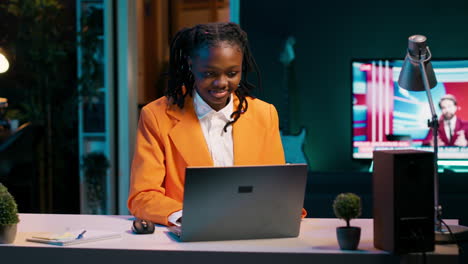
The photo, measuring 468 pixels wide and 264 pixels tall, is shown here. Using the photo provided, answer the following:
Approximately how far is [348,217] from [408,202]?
17cm

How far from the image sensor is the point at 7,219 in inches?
73.0

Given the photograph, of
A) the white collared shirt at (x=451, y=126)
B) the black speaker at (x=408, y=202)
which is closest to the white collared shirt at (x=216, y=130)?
the black speaker at (x=408, y=202)

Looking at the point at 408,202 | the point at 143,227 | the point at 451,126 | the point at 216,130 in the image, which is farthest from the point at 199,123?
the point at 451,126

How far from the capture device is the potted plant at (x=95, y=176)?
236 inches

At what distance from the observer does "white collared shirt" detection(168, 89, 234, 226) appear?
2436 mm

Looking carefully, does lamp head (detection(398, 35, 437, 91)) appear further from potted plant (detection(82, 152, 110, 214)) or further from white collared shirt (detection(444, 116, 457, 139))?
potted plant (detection(82, 152, 110, 214))

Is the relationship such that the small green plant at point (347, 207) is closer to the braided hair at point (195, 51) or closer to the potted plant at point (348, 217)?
the potted plant at point (348, 217)

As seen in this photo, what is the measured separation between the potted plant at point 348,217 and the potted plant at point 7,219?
0.93m

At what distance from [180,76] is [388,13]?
4.20m

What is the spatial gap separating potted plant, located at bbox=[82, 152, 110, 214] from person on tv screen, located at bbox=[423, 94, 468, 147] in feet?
10.2

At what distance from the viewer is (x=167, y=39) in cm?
789

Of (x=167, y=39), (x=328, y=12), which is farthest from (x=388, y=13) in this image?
(x=167, y=39)

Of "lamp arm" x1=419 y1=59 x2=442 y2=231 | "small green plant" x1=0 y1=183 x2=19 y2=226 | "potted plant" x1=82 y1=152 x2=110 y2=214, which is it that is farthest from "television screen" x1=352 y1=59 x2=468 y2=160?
"small green plant" x1=0 y1=183 x2=19 y2=226

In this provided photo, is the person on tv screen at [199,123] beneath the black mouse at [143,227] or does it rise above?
above
